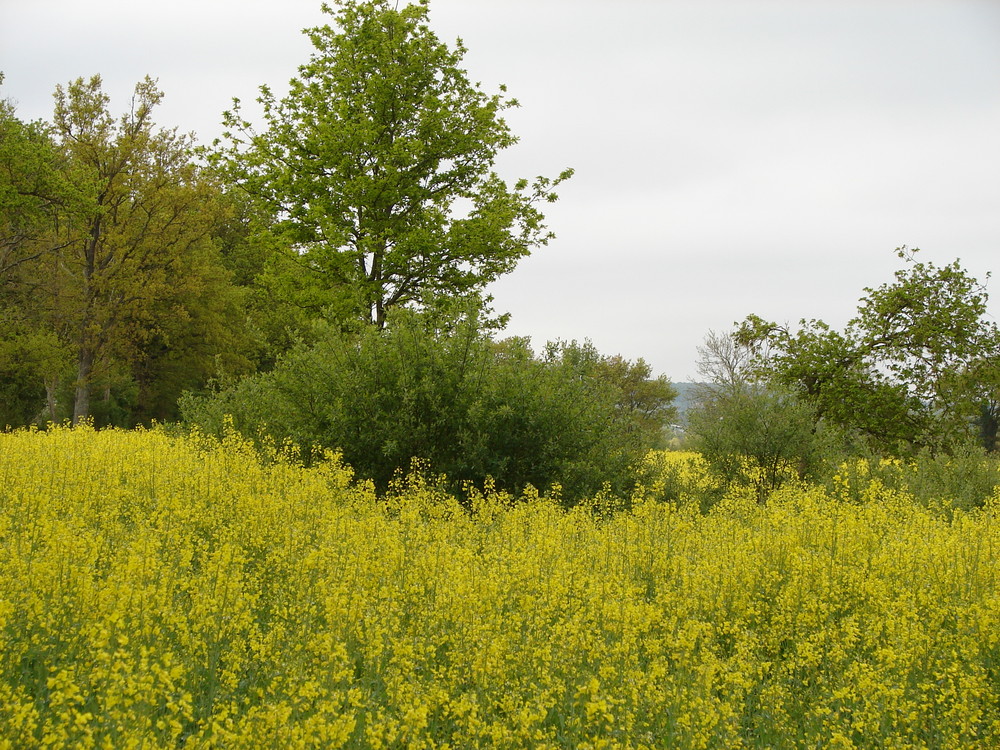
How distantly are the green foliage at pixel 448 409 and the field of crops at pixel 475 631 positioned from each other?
374cm

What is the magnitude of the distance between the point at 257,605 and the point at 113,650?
1445 mm

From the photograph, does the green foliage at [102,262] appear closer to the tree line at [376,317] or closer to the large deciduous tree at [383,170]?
the tree line at [376,317]

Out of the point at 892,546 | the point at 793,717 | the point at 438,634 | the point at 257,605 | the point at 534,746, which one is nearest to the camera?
the point at 534,746

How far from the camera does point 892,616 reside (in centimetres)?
573

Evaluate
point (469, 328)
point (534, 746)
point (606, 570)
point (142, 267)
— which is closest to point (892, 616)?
point (606, 570)

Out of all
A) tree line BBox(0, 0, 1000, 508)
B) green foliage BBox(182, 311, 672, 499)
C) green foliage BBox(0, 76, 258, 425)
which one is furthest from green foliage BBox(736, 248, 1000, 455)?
green foliage BBox(0, 76, 258, 425)

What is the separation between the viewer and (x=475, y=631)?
16.5 ft

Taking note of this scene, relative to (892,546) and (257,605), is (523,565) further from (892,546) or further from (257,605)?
(892,546)

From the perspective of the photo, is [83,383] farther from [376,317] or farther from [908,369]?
[908,369]

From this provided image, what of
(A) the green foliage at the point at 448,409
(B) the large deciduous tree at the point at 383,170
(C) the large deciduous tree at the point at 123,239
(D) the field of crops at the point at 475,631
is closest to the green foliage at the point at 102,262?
(C) the large deciduous tree at the point at 123,239

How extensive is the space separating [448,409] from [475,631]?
7.66m

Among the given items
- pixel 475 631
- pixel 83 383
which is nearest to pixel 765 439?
pixel 475 631

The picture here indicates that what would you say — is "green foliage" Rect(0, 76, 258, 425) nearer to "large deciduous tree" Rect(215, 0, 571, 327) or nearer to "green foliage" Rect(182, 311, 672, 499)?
"large deciduous tree" Rect(215, 0, 571, 327)

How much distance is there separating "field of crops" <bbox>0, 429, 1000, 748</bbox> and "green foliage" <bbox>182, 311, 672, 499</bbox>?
3741mm
